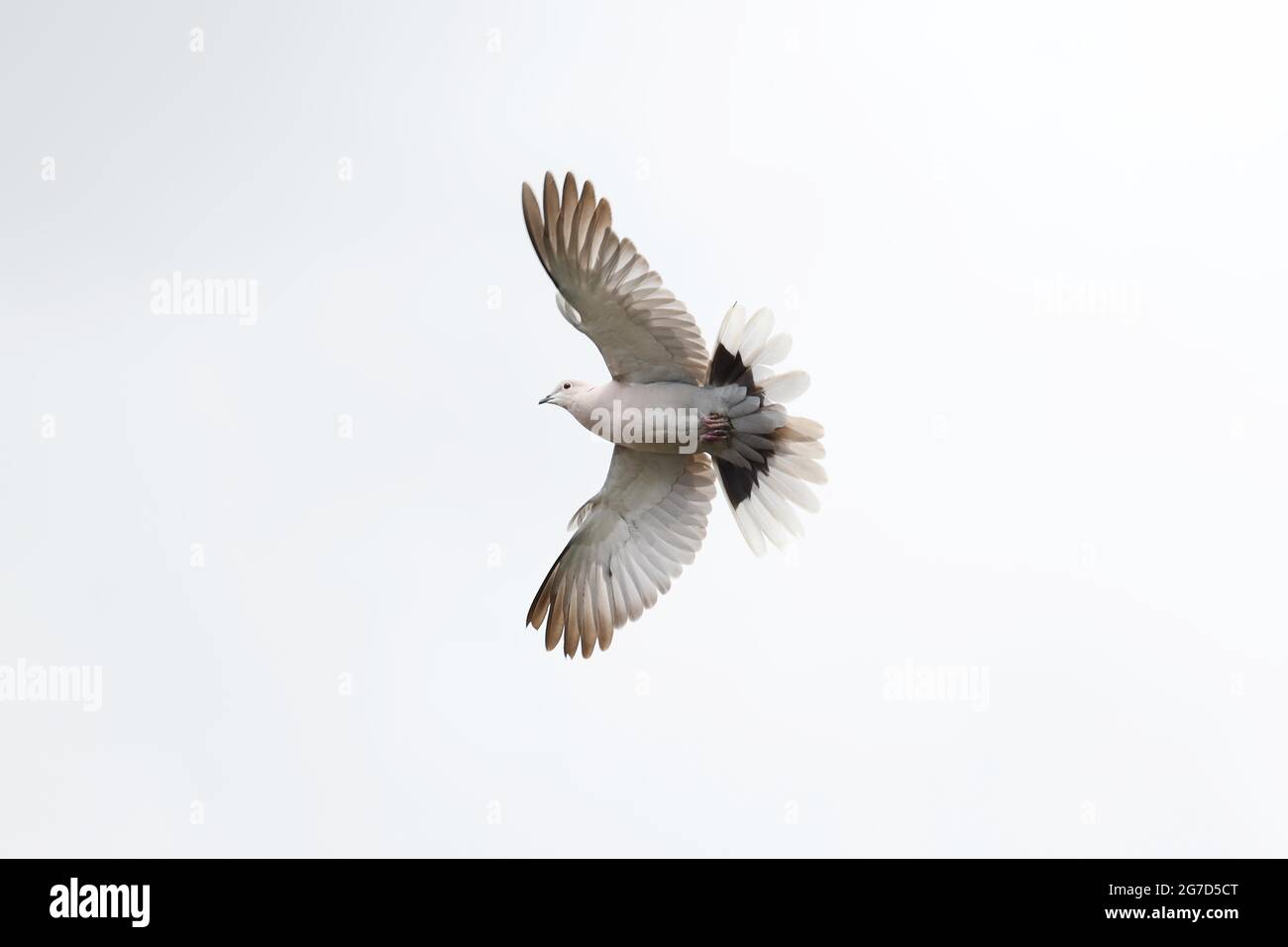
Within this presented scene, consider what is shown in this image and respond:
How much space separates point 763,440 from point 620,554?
205 cm

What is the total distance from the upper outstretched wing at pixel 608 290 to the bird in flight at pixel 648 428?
0.01 meters

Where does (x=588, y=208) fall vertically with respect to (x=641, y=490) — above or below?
above

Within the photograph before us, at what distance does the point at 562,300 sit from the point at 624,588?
3.09m

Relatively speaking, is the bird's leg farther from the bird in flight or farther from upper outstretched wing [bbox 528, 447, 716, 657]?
upper outstretched wing [bbox 528, 447, 716, 657]

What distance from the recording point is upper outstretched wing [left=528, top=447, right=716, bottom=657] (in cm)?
1493

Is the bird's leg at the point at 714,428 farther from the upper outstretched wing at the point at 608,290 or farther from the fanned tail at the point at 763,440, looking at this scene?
the upper outstretched wing at the point at 608,290

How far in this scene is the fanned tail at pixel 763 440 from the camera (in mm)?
13344

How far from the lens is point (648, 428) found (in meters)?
13.7

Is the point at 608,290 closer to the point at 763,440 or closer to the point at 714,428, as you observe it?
the point at 714,428
